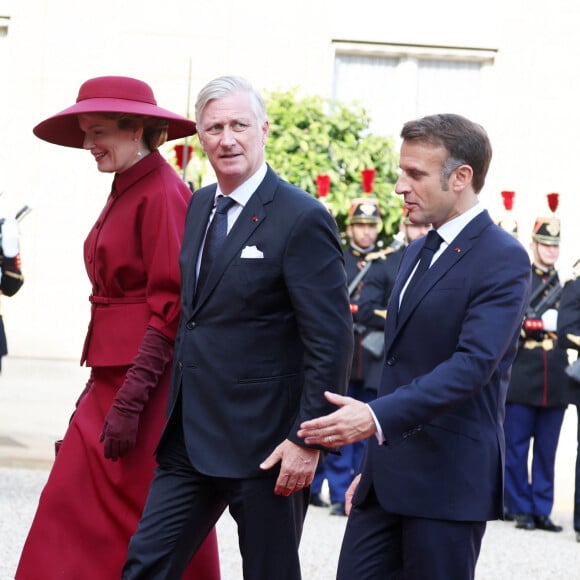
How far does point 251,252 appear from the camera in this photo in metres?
3.96

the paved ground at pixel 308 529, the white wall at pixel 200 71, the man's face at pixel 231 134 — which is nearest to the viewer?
the man's face at pixel 231 134

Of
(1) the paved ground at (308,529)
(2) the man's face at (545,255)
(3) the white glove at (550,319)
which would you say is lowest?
(1) the paved ground at (308,529)

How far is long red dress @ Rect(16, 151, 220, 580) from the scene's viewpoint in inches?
178

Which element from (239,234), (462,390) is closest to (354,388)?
(239,234)

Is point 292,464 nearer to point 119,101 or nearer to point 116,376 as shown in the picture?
point 116,376

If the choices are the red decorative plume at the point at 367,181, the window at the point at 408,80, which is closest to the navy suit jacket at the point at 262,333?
the red decorative plume at the point at 367,181

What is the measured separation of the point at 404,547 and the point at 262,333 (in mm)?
694

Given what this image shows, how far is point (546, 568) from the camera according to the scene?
7148mm

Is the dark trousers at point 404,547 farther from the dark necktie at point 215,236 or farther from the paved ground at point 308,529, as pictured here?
the paved ground at point 308,529

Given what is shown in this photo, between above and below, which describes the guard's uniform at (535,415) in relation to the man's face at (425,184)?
below

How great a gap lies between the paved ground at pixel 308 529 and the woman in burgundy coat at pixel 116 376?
18 cm

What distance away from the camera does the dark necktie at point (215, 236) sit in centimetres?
406

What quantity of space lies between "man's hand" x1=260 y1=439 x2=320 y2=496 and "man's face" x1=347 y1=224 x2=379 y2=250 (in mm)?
5645

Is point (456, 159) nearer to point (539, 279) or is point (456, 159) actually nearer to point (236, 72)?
point (539, 279)
